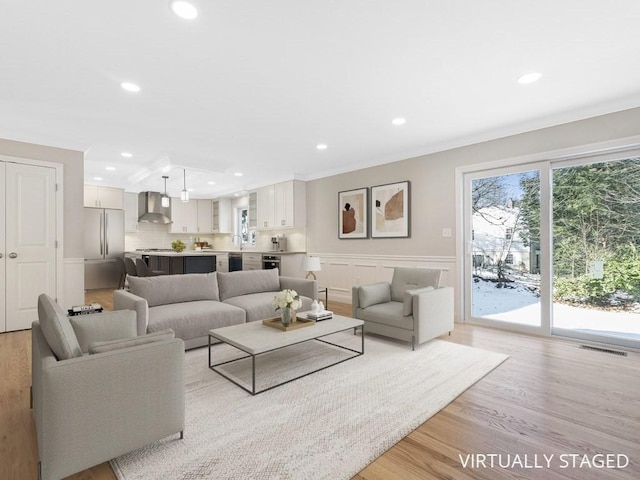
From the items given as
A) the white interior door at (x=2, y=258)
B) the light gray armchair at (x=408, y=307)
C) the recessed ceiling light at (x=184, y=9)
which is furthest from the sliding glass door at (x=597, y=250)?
the white interior door at (x=2, y=258)

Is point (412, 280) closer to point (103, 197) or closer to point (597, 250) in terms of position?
point (597, 250)

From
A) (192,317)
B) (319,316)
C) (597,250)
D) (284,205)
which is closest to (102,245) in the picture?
(284,205)

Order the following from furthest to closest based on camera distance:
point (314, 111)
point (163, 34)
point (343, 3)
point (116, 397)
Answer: point (314, 111) → point (163, 34) → point (343, 3) → point (116, 397)

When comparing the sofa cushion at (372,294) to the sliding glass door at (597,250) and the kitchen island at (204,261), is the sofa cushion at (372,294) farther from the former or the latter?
the kitchen island at (204,261)

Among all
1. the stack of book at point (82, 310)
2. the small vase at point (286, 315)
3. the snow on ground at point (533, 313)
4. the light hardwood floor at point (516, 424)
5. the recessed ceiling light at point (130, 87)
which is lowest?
the light hardwood floor at point (516, 424)

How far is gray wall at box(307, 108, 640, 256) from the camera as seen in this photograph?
139 inches

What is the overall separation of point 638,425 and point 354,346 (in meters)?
2.15

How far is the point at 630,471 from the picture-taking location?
63.7 inches

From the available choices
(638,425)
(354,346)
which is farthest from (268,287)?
(638,425)

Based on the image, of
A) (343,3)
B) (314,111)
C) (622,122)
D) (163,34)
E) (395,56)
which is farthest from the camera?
(314,111)

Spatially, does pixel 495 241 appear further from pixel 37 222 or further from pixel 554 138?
pixel 37 222

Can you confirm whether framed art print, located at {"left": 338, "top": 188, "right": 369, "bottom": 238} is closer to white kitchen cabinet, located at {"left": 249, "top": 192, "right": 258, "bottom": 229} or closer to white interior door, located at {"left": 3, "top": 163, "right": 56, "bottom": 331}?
white kitchen cabinet, located at {"left": 249, "top": 192, "right": 258, "bottom": 229}

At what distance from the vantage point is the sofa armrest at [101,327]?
2.14 m

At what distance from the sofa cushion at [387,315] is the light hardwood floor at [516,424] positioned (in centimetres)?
89
